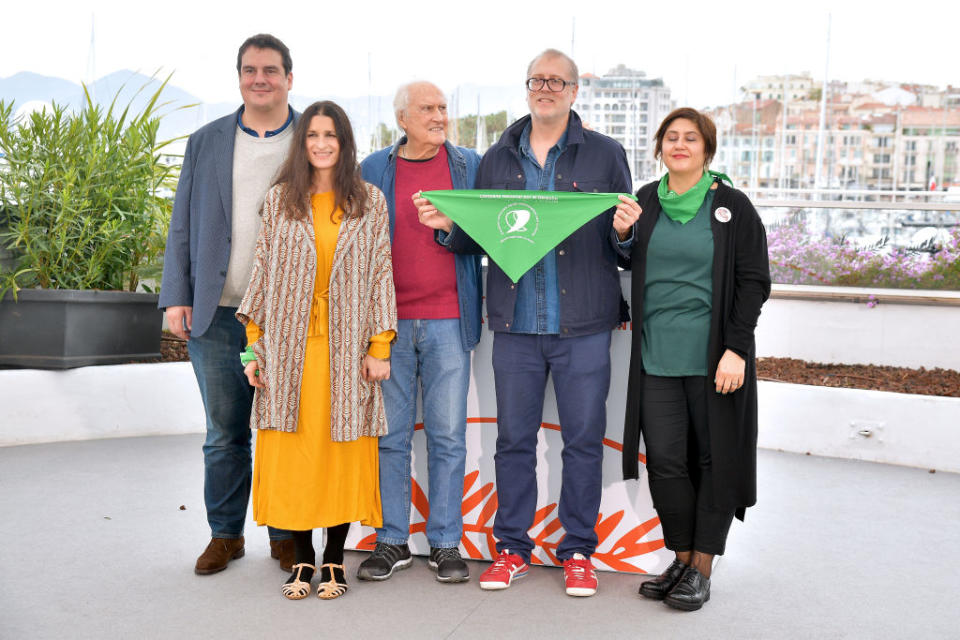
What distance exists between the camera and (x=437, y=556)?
10.5 ft

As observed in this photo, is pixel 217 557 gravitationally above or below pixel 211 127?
below

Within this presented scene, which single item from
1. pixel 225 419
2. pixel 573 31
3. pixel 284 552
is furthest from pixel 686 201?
pixel 573 31

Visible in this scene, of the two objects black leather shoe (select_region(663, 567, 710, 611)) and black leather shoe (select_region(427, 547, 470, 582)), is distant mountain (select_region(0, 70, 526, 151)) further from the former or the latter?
black leather shoe (select_region(663, 567, 710, 611))

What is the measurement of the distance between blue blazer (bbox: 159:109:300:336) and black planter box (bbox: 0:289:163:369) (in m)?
2.38

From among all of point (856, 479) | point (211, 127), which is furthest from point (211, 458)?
point (856, 479)

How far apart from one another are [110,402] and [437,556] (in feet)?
9.92

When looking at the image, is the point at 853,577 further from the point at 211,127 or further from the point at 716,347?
the point at 211,127

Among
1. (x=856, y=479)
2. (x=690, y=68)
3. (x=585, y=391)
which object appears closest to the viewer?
(x=585, y=391)

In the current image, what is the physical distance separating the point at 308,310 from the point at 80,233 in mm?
3164

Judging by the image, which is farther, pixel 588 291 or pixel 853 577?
pixel 853 577

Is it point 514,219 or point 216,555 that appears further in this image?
point 216,555

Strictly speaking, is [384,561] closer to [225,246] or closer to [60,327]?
[225,246]

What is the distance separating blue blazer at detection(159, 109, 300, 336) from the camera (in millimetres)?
3088

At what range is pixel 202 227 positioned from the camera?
10.2 ft
